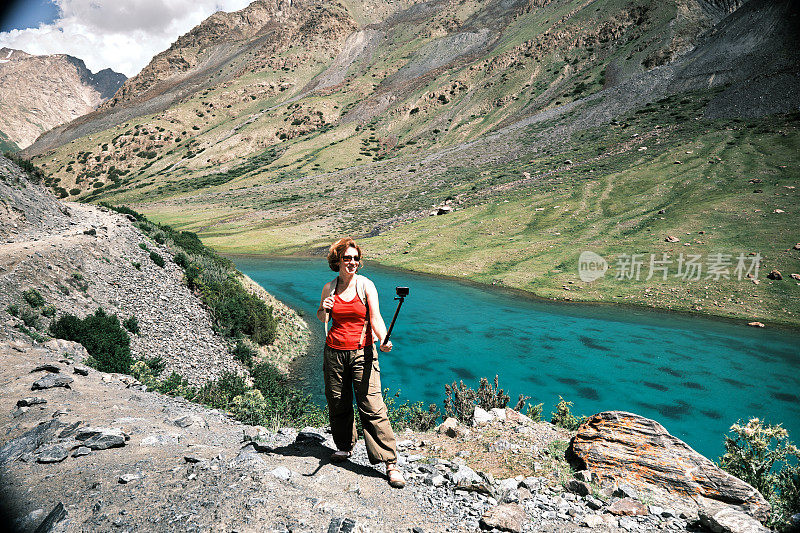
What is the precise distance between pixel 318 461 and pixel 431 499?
78.6 inches

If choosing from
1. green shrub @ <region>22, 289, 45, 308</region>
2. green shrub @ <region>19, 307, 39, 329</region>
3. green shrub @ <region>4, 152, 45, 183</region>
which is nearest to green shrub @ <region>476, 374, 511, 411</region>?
green shrub @ <region>19, 307, 39, 329</region>

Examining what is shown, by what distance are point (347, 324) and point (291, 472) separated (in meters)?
2.23

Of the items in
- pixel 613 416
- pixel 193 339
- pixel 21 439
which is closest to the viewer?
pixel 21 439

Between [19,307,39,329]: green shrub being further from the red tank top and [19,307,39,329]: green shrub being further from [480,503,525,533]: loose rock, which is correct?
[480,503,525,533]: loose rock

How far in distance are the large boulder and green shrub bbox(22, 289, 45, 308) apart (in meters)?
16.9

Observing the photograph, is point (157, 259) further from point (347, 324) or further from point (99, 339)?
point (347, 324)

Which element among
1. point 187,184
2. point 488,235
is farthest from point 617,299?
point 187,184

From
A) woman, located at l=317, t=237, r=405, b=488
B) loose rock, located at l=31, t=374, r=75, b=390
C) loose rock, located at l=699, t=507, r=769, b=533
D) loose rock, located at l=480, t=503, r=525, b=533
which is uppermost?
woman, located at l=317, t=237, r=405, b=488

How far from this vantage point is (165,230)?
1265 inches

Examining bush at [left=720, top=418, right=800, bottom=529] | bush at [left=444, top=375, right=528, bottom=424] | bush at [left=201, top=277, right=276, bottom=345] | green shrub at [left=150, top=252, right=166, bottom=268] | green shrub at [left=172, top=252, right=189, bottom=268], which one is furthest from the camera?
green shrub at [left=172, top=252, right=189, bottom=268]

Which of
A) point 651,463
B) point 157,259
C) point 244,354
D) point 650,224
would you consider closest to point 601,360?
point 651,463

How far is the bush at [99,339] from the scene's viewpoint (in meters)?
12.6

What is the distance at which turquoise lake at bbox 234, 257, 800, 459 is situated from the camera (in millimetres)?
17578

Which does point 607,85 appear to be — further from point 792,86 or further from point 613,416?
point 613,416
